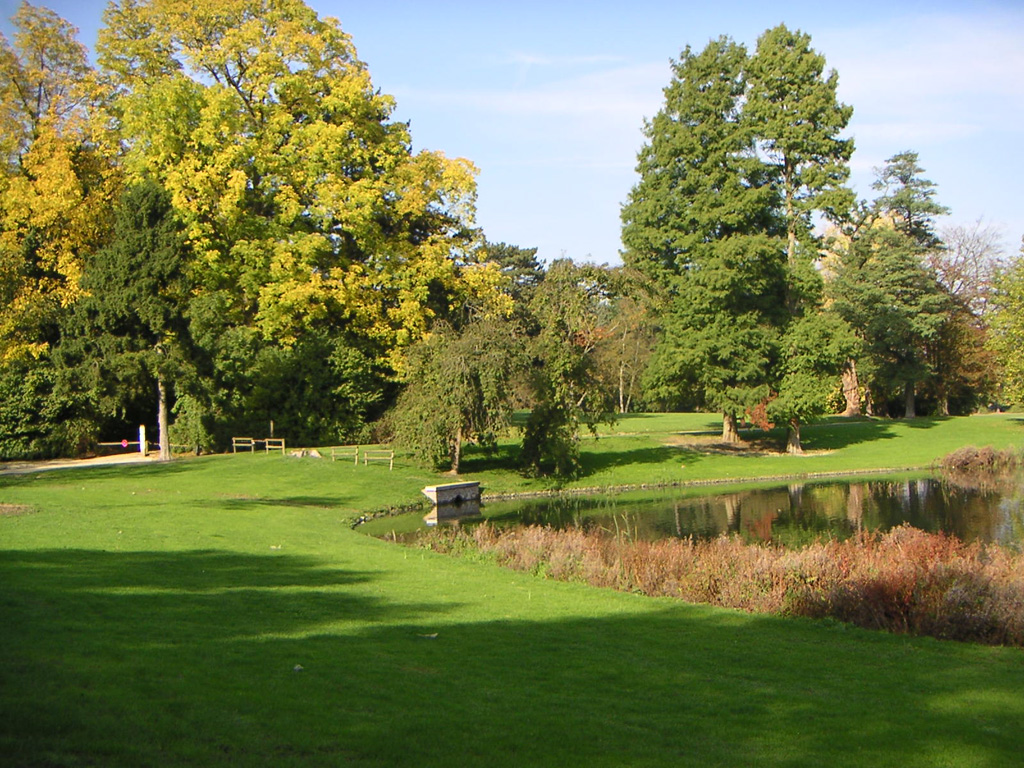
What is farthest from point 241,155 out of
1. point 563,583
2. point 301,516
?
point 563,583

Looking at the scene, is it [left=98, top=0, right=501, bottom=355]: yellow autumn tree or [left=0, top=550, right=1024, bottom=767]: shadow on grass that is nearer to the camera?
[left=0, top=550, right=1024, bottom=767]: shadow on grass

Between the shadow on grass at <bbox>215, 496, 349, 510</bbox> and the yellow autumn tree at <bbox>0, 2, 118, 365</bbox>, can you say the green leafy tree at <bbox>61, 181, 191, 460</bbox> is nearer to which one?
the yellow autumn tree at <bbox>0, 2, 118, 365</bbox>

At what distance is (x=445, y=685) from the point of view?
8953mm

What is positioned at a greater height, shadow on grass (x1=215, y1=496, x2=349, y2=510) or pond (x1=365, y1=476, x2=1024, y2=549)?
shadow on grass (x1=215, y1=496, x2=349, y2=510)

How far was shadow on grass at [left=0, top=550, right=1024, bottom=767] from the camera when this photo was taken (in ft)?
23.2

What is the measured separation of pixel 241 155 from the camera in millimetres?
40188

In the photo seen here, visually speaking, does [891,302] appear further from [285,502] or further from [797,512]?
[285,502]

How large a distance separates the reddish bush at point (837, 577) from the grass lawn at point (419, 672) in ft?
2.84

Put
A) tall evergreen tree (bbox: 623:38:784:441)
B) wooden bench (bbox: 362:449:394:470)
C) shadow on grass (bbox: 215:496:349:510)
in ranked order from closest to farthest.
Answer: shadow on grass (bbox: 215:496:349:510), wooden bench (bbox: 362:449:394:470), tall evergreen tree (bbox: 623:38:784:441)

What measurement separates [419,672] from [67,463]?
32.2 meters

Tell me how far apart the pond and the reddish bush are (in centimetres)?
499

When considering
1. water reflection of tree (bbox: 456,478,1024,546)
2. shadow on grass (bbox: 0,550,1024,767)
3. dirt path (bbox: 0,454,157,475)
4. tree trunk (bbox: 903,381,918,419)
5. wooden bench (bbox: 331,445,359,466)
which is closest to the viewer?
shadow on grass (bbox: 0,550,1024,767)

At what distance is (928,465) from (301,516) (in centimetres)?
2888

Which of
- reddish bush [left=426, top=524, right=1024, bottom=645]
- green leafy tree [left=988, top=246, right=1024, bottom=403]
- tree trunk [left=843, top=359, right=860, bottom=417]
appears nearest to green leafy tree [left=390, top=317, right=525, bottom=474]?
reddish bush [left=426, top=524, right=1024, bottom=645]
